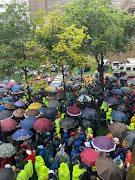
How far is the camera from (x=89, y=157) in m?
4.71

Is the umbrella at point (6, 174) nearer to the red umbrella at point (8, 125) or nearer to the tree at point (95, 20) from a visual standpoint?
the red umbrella at point (8, 125)

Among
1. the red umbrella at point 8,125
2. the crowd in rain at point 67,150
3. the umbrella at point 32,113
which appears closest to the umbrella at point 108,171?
the crowd in rain at point 67,150

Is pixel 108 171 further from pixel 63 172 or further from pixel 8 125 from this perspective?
pixel 8 125

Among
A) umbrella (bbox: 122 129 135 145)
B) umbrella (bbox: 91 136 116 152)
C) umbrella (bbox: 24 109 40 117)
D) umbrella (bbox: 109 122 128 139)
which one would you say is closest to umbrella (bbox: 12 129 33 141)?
umbrella (bbox: 24 109 40 117)

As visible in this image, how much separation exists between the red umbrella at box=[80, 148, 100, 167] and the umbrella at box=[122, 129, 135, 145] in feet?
4.81

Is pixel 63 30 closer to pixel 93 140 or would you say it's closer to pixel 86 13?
pixel 86 13

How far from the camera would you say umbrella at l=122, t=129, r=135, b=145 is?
18.0 ft

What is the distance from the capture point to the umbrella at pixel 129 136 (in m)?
5.48

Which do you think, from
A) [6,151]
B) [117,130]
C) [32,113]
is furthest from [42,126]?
[117,130]

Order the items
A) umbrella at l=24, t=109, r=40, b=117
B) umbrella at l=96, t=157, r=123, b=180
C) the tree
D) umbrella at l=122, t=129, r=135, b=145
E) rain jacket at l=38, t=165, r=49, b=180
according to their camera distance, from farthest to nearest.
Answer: the tree
umbrella at l=24, t=109, r=40, b=117
umbrella at l=122, t=129, r=135, b=145
rain jacket at l=38, t=165, r=49, b=180
umbrella at l=96, t=157, r=123, b=180

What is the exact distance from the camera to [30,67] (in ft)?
37.6

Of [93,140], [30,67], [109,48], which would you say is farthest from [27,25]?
[93,140]

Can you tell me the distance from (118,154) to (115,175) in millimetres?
1310

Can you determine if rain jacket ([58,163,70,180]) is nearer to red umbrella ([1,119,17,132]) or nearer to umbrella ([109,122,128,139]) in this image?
umbrella ([109,122,128,139])
